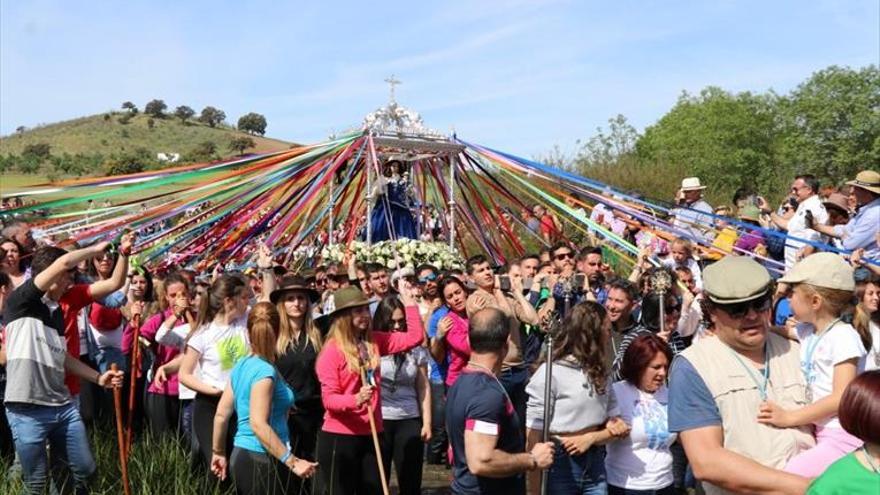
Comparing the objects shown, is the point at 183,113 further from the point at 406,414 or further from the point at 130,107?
the point at 406,414

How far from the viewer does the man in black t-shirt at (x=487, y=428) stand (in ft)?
13.9

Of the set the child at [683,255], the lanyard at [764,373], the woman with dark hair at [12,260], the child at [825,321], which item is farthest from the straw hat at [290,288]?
the child at [683,255]

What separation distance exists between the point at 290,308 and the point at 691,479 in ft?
10.2

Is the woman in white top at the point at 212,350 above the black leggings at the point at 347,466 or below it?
above

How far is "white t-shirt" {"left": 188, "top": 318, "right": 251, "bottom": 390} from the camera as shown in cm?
608

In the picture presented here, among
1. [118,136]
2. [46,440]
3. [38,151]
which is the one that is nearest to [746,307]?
[46,440]

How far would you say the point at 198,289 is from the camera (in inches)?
328

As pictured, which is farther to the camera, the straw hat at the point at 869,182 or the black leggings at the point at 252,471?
the straw hat at the point at 869,182

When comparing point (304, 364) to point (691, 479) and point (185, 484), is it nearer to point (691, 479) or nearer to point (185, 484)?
point (185, 484)

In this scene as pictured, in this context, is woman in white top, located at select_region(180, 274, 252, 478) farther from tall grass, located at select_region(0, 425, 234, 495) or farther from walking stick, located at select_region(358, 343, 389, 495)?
walking stick, located at select_region(358, 343, 389, 495)

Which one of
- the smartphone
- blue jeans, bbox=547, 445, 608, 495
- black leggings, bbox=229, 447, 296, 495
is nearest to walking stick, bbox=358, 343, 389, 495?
black leggings, bbox=229, 447, 296, 495

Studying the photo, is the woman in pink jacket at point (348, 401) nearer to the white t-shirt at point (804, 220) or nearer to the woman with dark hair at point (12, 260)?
the woman with dark hair at point (12, 260)

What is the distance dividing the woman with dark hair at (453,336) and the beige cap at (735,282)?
154 inches

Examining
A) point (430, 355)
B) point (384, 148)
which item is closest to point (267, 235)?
point (384, 148)
